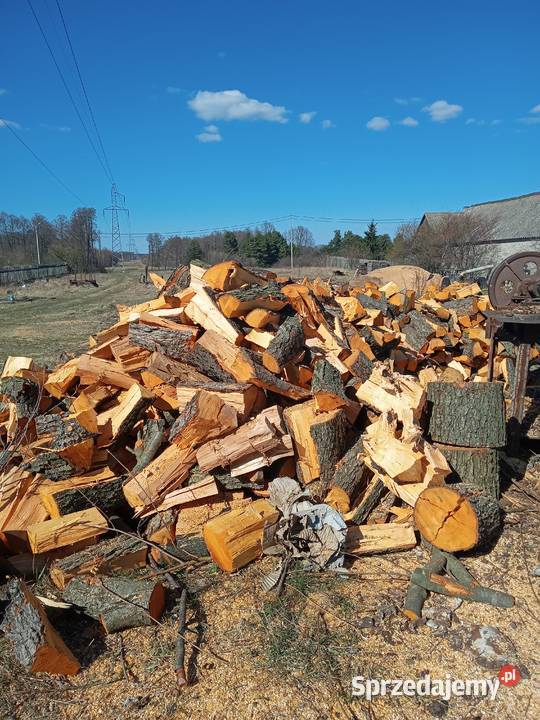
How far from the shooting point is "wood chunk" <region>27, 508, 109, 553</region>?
3406 mm

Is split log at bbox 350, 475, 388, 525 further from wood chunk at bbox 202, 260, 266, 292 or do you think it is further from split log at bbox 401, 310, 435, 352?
split log at bbox 401, 310, 435, 352

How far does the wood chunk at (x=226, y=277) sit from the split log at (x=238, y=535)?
8.51 feet

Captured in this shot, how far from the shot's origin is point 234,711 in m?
2.36

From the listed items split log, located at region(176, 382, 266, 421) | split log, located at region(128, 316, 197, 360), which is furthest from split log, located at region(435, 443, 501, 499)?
split log, located at region(128, 316, 197, 360)

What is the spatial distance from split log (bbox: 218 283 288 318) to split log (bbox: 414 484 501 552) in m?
2.49

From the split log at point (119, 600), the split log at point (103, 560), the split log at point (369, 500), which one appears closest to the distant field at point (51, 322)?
the split log at point (103, 560)

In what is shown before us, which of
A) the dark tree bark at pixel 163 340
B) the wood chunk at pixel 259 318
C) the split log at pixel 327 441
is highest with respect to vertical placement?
the wood chunk at pixel 259 318

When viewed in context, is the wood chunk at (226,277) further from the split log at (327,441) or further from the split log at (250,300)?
the split log at (327,441)

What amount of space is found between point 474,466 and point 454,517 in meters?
0.83

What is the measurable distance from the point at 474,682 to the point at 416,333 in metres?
4.84

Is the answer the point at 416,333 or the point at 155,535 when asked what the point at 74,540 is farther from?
the point at 416,333

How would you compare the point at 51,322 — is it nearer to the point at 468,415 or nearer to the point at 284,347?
the point at 284,347

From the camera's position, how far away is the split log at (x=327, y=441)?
404 centimetres

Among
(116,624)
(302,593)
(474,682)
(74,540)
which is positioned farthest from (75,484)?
(474,682)
